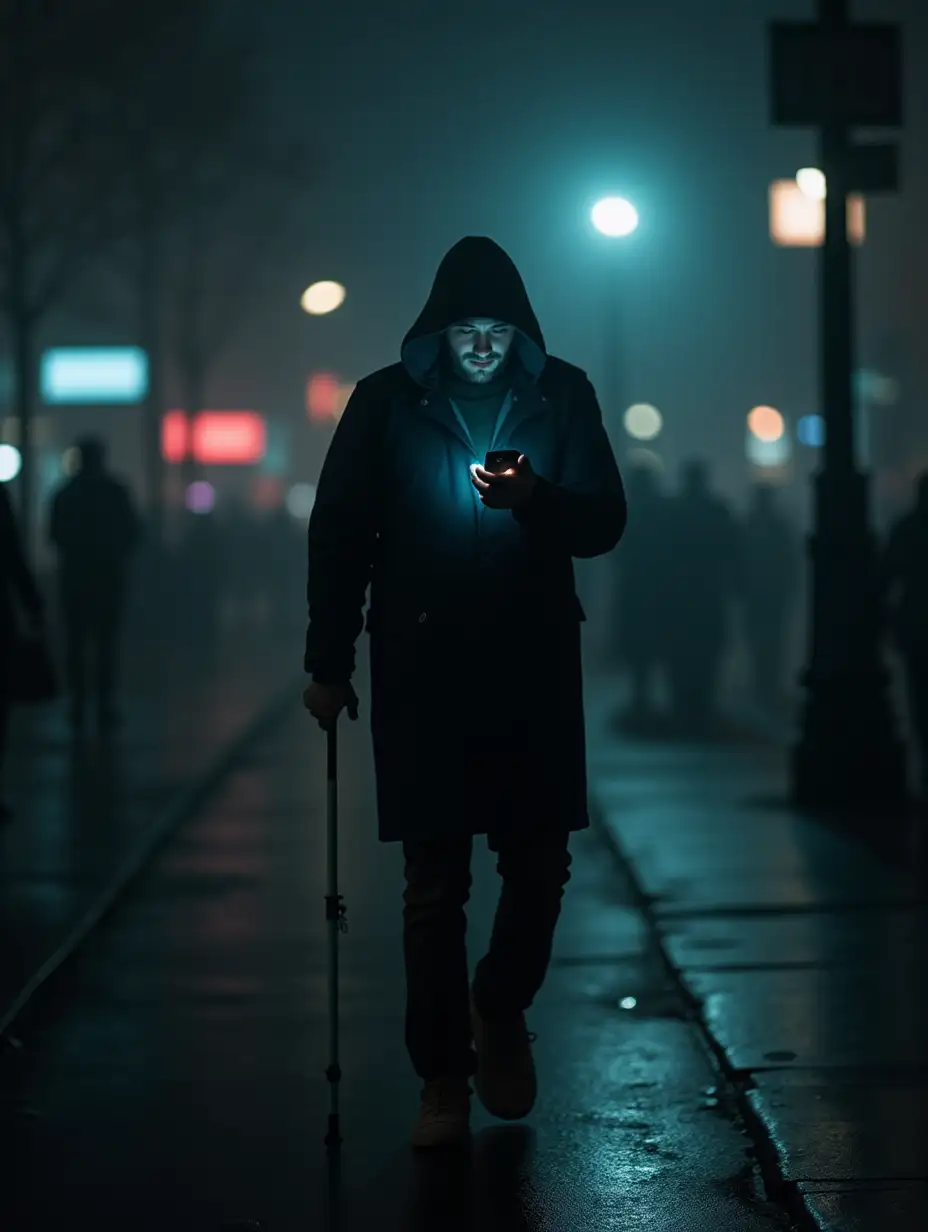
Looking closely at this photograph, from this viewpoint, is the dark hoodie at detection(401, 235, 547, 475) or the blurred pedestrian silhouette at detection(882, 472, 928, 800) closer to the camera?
the dark hoodie at detection(401, 235, 547, 475)

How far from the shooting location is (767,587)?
2200 centimetres

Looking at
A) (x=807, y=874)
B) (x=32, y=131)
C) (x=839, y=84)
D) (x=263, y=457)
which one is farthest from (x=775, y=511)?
(x=263, y=457)

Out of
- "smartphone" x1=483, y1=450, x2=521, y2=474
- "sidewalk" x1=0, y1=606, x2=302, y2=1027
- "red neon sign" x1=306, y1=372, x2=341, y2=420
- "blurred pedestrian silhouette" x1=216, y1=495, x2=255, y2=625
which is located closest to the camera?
"smartphone" x1=483, y1=450, x2=521, y2=474

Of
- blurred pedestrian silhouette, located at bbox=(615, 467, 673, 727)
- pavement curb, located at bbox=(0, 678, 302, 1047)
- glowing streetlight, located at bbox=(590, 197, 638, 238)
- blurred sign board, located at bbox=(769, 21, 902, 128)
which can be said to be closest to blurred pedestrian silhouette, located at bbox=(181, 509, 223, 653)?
glowing streetlight, located at bbox=(590, 197, 638, 238)

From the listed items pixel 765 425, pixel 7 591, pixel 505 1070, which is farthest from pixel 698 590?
pixel 765 425

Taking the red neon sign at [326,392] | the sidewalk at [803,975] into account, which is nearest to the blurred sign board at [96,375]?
the red neon sign at [326,392]

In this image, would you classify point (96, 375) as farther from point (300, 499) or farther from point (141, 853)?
point (300, 499)

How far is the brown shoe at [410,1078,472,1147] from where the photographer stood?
5.89 m

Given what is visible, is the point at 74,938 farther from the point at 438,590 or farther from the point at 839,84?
the point at 839,84

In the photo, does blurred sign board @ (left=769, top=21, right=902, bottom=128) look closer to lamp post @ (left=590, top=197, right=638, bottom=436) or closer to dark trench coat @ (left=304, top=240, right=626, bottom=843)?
dark trench coat @ (left=304, top=240, right=626, bottom=843)

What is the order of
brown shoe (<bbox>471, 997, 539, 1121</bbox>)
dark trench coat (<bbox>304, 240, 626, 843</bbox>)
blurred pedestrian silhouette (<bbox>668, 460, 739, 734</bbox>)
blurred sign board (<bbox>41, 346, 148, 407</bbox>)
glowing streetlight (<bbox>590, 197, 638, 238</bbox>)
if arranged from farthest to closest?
blurred sign board (<bbox>41, 346, 148, 407</bbox>)
glowing streetlight (<bbox>590, 197, 638, 238</bbox>)
blurred pedestrian silhouette (<bbox>668, 460, 739, 734</bbox>)
brown shoe (<bbox>471, 997, 539, 1121</bbox>)
dark trench coat (<bbox>304, 240, 626, 843</bbox>)

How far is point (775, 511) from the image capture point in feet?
74.3

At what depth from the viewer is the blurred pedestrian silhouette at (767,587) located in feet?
72.0

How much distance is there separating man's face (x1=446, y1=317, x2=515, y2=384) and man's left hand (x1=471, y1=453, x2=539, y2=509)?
378 mm
